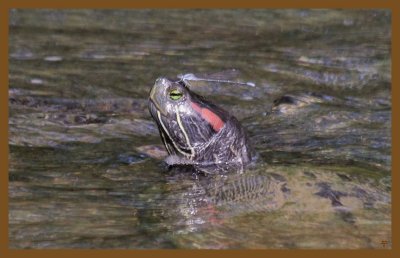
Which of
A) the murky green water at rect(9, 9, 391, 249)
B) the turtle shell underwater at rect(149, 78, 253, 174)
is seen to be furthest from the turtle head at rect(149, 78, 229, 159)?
the murky green water at rect(9, 9, 391, 249)

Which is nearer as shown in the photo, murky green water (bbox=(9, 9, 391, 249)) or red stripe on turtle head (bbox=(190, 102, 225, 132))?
murky green water (bbox=(9, 9, 391, 249))

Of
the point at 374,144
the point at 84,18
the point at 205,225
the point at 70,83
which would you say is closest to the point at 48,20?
the point at 84,18

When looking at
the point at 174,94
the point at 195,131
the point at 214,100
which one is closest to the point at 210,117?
the point at 195,131

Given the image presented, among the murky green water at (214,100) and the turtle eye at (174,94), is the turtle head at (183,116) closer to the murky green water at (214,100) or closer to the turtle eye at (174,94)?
the turtle eye at (174,94)

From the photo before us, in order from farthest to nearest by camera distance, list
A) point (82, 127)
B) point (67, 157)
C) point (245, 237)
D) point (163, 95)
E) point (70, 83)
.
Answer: point (70, 83) < point (82, 127) < point (67, 157) < point (163, 95) < point (245, 237)

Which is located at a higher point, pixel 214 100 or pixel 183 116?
pixel 183 116

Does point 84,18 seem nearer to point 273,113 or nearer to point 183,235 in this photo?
point 273,113

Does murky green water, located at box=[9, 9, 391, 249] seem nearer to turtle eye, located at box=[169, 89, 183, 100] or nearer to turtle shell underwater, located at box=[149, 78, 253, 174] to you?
turtle shell underwater, located at box=[149, 78, 253, 174]

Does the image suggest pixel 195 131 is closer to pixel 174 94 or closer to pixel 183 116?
pixel 183 116
